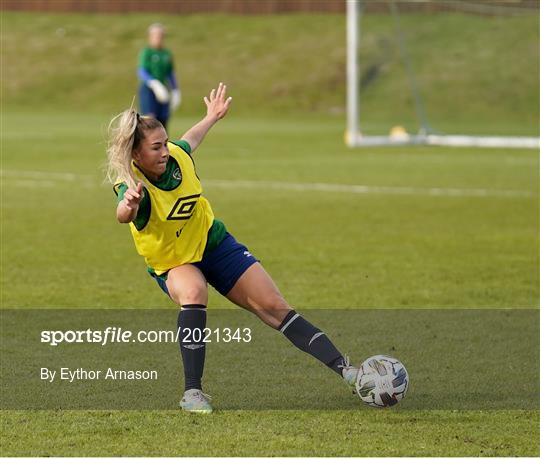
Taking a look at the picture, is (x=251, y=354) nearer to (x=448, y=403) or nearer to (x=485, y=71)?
(x=448, y=403)

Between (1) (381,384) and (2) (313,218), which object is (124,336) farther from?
(2) (313,218)

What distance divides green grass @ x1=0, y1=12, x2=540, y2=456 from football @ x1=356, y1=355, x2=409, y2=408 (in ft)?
0.25

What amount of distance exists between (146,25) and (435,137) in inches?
1110

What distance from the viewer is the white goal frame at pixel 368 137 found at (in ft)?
85.1

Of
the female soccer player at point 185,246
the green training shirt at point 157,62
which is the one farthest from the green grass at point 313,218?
the green training shirt at point 157,62

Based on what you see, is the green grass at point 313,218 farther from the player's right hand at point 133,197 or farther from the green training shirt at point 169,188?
the player's right hand at point 133,197

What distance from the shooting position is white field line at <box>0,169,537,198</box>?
17.9 m

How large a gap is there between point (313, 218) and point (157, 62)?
1010cm

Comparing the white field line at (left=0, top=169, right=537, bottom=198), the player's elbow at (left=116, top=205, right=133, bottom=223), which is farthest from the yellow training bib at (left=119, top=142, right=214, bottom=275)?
the white field line at (left=0, top=169, right=537, bottom=198)

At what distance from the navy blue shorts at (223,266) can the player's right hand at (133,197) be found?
2.14ft

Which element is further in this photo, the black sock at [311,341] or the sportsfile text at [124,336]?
the sportsfile text at [124,336]

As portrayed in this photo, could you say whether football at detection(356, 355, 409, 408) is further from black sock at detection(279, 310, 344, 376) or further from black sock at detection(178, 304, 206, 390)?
black sock at detection(178, 304, 206, 390)

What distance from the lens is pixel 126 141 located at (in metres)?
6.32

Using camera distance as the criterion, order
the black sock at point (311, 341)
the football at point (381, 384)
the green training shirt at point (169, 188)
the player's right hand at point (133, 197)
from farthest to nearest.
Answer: the black sock at point (311, 341)
the green training shirt at point (169, 188)
the football at point (381, 384)
the player's right hand at point (133, 197)
